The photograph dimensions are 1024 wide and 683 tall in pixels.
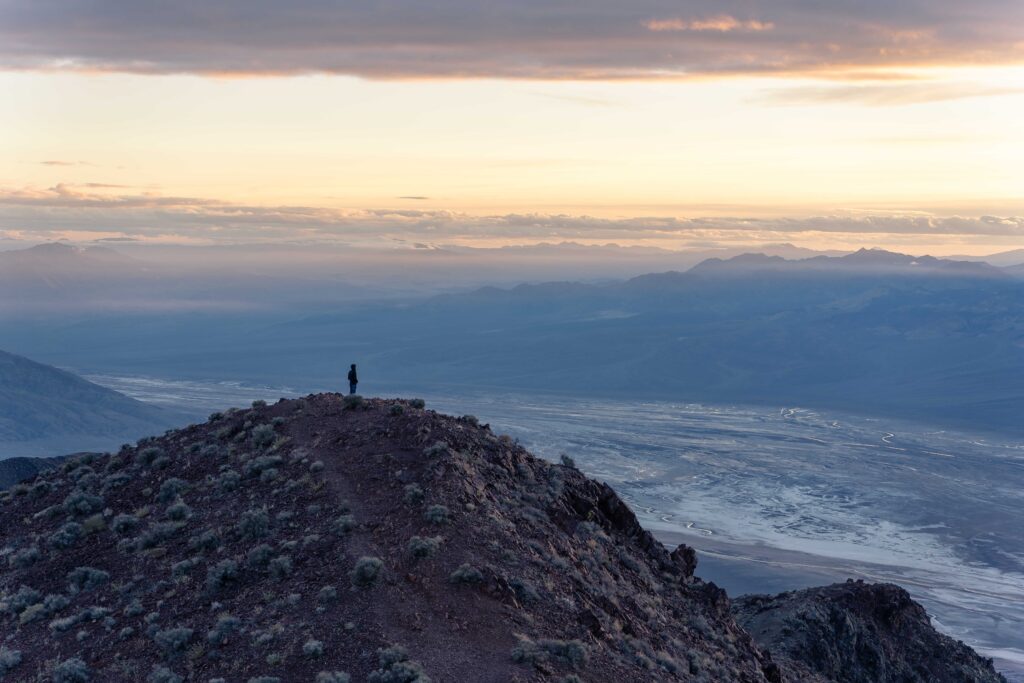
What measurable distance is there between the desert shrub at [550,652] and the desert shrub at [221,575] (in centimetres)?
518

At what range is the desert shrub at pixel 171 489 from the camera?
23.0m

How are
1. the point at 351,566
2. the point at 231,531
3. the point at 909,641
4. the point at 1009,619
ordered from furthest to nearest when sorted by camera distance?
the point at 1009,619
the point at 909,641
the point at 231,531
the point at 351,566

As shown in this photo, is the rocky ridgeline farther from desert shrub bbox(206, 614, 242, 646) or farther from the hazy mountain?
the hazy mountain

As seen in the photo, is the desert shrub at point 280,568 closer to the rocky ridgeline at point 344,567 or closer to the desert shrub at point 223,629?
the rocky ridgeline at point 344,567

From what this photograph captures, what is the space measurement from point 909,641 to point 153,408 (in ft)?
532

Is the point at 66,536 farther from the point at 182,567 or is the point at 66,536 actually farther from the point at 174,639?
the point at 174,639

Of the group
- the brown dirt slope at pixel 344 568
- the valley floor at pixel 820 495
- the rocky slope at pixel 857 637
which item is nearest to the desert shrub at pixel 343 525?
the brown dirt slope at pixel 344 568

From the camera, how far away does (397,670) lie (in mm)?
15359

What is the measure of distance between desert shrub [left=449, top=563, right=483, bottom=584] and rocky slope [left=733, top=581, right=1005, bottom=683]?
12358 millimetres

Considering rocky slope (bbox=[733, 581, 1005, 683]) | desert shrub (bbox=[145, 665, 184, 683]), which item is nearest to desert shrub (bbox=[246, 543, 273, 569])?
desert shrub (bbox=[145, 665, 184, 683])

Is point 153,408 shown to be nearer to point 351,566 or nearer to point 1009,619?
point 1009,619

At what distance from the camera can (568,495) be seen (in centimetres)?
2383

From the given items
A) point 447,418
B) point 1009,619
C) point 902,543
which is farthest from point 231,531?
point 902,543

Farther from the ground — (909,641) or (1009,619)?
(909,641)
